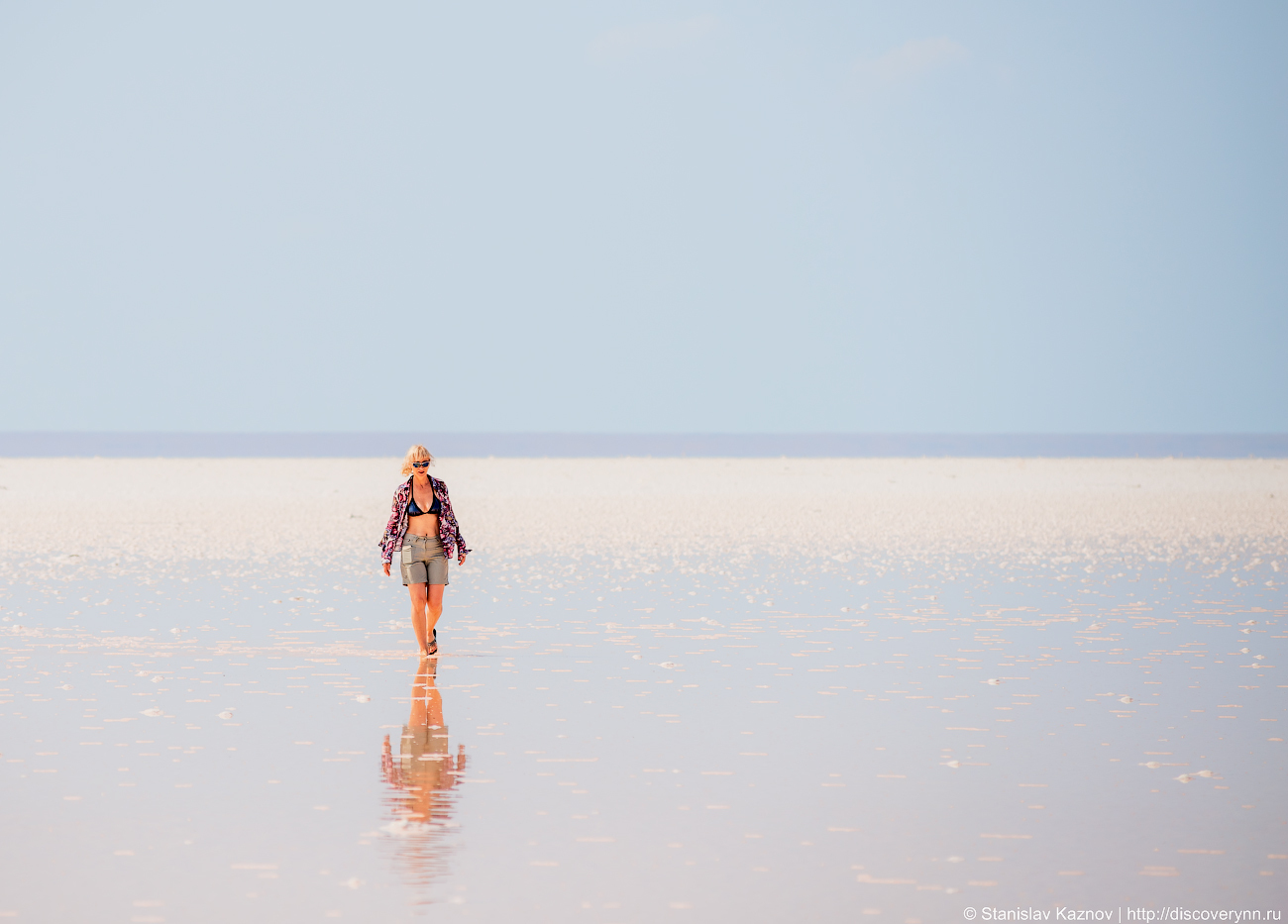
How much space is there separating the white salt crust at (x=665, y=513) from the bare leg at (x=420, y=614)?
946 centimetres

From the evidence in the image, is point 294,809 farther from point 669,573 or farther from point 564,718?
point 669,573

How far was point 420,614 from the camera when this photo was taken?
1395 centimetres

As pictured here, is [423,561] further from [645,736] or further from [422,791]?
[422,791]

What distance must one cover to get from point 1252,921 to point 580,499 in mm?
35552

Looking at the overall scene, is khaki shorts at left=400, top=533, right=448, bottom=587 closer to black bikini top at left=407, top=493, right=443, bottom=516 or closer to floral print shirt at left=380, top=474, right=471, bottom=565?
floral print shirt at left=380, top=474, right=471, bottom=565

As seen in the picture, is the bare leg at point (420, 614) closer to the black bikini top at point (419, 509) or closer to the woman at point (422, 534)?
the woman at point (422, 534)

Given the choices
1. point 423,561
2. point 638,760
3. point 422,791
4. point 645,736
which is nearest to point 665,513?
point 423,561

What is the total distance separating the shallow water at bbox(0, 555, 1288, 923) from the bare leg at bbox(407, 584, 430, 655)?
0.25 metres

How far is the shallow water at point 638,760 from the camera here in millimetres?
7176

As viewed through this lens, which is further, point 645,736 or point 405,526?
point 405,526

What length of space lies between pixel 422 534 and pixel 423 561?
0.26 meters

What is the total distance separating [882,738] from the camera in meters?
10.5

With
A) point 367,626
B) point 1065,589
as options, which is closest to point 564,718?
point 367,626

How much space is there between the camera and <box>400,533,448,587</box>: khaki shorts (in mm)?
→ 14352
